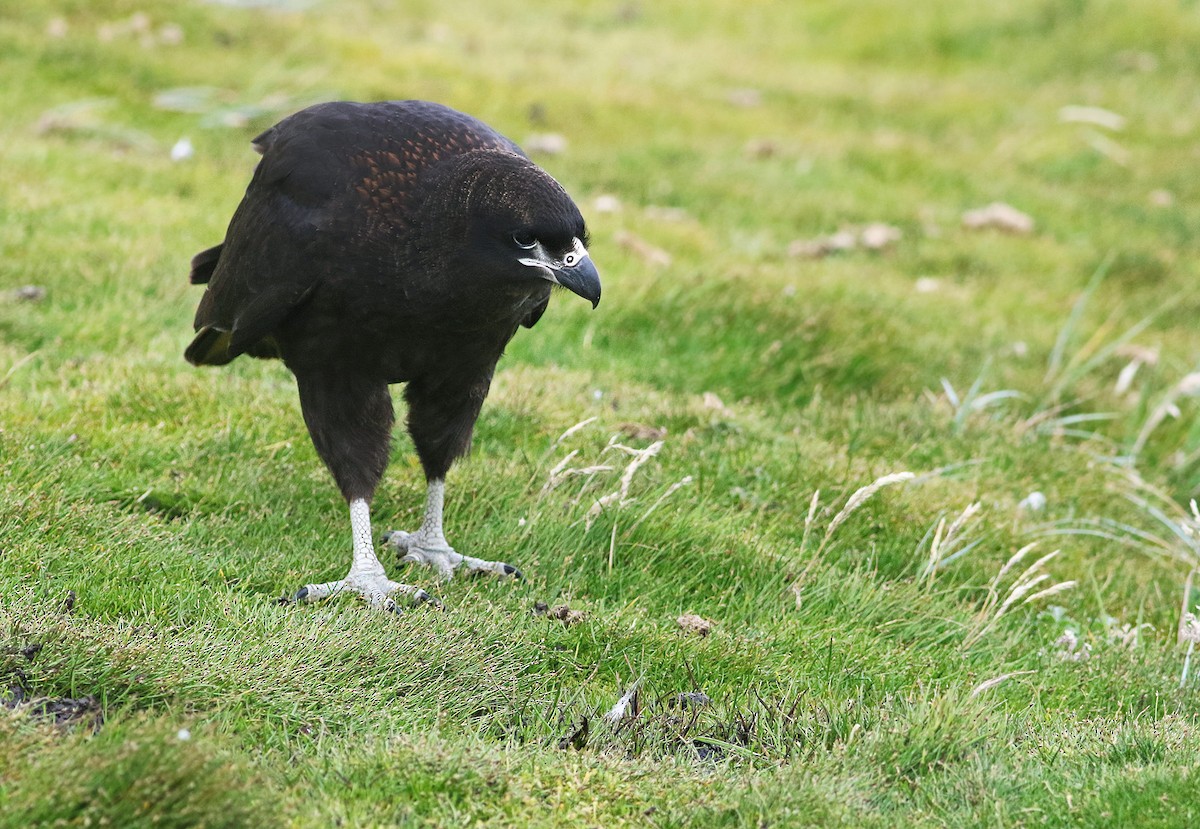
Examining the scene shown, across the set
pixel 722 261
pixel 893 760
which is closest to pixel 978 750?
pixel 893 760

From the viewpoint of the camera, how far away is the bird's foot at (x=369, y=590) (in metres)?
4.15

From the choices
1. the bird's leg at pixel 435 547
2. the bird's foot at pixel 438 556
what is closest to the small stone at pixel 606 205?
the bird's leg at pixel 435 547

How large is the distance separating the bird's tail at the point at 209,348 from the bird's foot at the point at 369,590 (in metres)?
1.26

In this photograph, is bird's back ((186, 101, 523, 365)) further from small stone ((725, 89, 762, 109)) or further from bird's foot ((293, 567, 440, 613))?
small stone ((725, 89, 762, 109))

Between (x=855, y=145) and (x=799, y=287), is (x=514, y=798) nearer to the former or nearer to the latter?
(x=799, y=287)

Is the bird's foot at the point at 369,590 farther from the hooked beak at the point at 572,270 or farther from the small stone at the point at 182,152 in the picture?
the small stone at the point at 182,152

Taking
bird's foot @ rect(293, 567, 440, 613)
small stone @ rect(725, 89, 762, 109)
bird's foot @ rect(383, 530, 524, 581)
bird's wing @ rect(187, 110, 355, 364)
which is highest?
bird's wing @ rect(187, 110, 355, 364)

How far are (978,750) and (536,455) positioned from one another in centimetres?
258

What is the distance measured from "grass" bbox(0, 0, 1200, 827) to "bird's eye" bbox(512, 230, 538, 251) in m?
0.89

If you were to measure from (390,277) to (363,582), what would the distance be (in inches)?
40.5

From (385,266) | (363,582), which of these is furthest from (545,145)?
(363,582)

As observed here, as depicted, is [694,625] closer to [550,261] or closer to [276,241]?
[550,261]

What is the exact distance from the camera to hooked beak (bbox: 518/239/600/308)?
13.4 feet

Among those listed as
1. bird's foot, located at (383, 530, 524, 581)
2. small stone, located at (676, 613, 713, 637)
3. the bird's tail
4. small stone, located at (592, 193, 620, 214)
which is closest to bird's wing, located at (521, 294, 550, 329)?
bird's foot, located at (383, 530, 524, 581)
